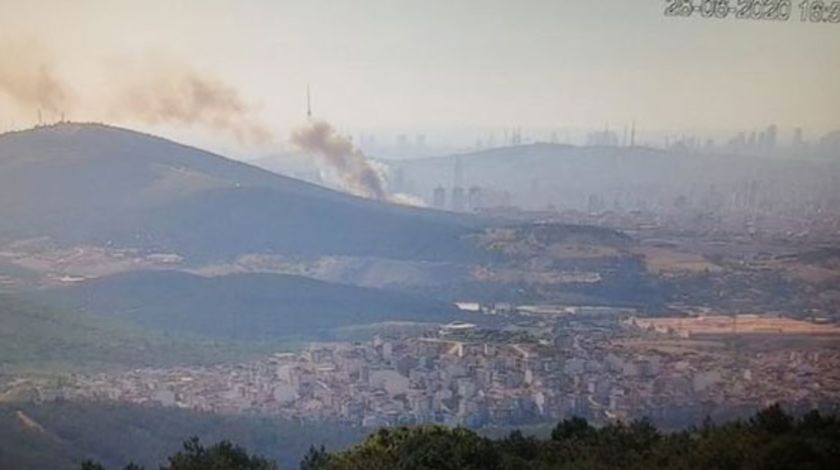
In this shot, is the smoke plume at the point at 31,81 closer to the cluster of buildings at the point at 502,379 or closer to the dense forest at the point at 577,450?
the cluster of buildings at the point at 502,379

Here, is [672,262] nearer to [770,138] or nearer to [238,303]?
[770,138]

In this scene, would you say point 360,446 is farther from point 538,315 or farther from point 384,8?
point 384,8

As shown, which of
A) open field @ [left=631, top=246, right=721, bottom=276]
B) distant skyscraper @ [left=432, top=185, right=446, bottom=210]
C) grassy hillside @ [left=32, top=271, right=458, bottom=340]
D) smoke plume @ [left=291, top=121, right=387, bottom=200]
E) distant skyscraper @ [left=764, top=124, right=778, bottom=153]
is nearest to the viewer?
grassy hillside @ [left=32, top=271, right=458, bottom=340]

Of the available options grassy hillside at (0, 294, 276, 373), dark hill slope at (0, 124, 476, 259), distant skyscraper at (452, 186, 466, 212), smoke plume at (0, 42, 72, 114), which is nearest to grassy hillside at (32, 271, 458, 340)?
grassy hillside at (0, 294, 276, 373)

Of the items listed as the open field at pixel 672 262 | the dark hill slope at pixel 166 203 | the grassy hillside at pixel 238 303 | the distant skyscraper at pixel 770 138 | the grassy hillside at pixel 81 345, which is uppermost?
the distant skyscraper at pixel 770 138

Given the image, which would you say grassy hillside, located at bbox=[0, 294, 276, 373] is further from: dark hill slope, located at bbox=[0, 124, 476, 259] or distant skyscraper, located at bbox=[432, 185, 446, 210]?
distant skyscraper, located at bbox=[432, 185, 446, 210]

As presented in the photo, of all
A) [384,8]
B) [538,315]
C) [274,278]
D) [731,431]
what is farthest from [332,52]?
[731,431]

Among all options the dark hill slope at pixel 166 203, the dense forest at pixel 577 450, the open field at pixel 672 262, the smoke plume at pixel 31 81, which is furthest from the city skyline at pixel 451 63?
the dense forest at pixel 577 450
